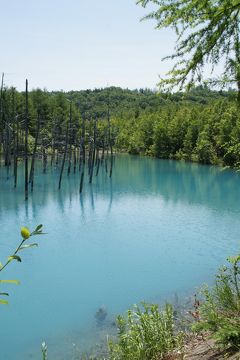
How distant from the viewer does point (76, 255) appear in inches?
596

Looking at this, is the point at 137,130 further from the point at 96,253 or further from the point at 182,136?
the point at 96,253

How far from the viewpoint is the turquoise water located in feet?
30.9

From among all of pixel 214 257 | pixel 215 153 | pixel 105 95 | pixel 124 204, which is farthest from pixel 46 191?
pixel 105 95

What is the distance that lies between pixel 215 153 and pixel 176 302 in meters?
44.8

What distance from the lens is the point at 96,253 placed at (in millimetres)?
15414

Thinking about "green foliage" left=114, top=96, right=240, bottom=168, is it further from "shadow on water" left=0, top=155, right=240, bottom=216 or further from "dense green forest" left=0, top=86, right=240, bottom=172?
"shadow on water" left=0, top=155, right=240, bottom=216

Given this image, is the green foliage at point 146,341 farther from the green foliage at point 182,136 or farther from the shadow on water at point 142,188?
the green foliage at point 182,136

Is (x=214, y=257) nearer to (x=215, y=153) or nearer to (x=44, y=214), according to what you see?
(x=44, y=214)

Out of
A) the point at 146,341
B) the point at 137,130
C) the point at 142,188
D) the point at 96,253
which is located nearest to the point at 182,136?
the point at 137,130

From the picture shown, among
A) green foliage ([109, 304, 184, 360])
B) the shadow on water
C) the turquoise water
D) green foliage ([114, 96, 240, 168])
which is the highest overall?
green foliage ([114, 96, 240, 168])

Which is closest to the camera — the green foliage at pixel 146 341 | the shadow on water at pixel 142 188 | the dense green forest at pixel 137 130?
the green foliage at pixel 146 341

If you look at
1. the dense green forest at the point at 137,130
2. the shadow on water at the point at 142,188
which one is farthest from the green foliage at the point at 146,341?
the dense green forest at the point at 137,130

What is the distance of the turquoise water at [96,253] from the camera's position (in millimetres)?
9422

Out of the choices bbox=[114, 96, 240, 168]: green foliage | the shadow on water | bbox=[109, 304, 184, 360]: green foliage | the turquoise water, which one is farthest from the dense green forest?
bbox=[109, 304, 184, 360]: green foliage
